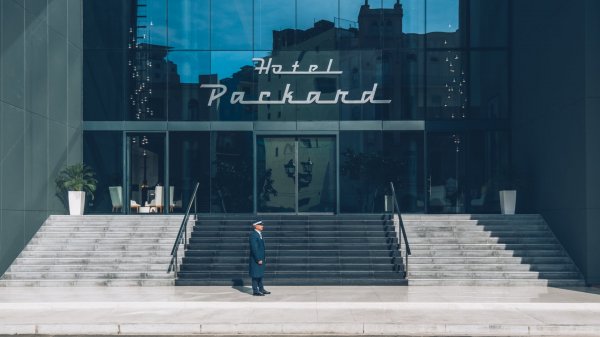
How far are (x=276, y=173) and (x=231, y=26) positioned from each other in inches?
208

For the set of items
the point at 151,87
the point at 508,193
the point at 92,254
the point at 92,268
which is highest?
the point at 151,87

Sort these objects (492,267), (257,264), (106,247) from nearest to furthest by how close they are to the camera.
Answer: (257,264), (492,267), (106,247)

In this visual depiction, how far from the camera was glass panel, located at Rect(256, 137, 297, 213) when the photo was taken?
27.6 metres

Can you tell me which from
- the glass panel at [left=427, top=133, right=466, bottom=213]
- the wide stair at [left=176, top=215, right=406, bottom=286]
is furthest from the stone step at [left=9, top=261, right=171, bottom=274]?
the glass panel at [left=427, top=133, right=466, bottom=213]

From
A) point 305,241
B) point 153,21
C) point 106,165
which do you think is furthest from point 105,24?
point 305,241

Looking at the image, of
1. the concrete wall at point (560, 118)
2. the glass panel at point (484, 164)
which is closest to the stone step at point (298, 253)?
the concrete wall at point (560, 118)

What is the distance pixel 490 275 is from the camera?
20719 mm

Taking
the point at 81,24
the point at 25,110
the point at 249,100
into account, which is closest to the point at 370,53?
the point at 249,100

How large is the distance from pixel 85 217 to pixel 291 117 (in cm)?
766

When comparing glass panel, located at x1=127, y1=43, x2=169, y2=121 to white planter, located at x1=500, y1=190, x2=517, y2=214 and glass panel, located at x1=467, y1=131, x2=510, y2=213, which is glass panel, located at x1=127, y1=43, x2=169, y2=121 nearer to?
glass panel, located at x1=467, y1=131, x2=510, y2=213

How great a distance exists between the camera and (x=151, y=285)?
802 inches

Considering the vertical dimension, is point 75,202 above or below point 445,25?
below

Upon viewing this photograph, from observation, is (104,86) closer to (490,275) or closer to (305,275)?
(305,275)

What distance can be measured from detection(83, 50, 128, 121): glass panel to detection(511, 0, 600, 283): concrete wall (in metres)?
13.3
